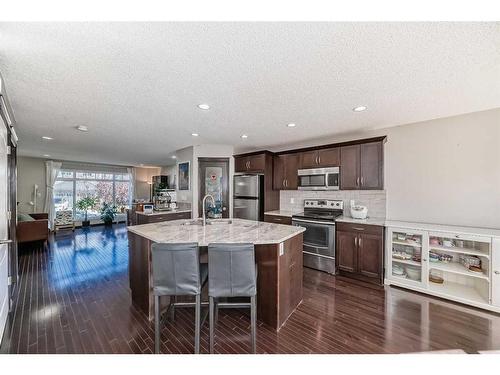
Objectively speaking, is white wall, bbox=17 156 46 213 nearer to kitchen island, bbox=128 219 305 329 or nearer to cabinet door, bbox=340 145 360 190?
kitchen island, bbox=128 219 305 329

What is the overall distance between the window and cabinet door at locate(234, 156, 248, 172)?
660 cm

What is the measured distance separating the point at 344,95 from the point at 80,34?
226cm

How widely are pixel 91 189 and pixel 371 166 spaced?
380 inches

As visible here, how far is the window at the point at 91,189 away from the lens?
7383mm

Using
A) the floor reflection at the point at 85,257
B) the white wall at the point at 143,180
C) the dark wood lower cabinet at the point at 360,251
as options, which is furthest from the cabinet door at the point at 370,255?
the white wall at the point at 143,180

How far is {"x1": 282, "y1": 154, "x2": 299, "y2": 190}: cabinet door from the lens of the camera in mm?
4109

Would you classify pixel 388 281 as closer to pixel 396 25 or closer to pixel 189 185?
pixel 396 25

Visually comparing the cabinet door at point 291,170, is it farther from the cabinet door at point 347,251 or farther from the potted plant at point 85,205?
the potted plant at point 85,205

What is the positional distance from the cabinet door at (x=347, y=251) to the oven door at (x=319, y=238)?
11 cm

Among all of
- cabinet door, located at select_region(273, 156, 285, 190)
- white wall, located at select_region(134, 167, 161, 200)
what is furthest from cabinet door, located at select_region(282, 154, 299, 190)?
white wall, located at select_region(134, 167, 161, 200)

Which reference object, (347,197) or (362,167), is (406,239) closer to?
(347,197)

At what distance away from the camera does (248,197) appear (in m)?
4.47

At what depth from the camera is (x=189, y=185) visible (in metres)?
4.80
